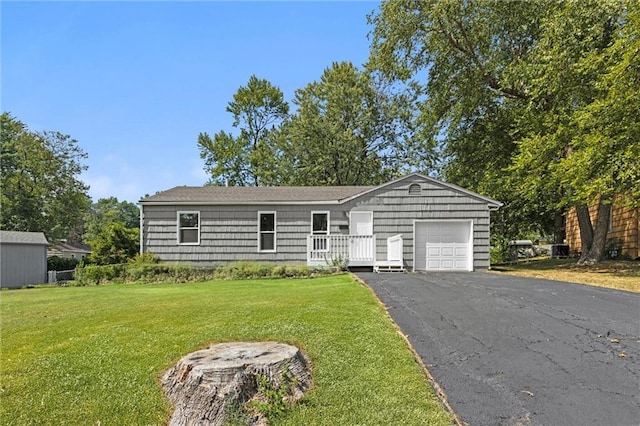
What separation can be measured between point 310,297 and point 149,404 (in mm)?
4539

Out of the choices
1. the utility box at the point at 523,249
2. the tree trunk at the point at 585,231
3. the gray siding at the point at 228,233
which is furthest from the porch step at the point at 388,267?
the utility box at the point at 523,249

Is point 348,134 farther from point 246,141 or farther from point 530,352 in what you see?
point 530,352

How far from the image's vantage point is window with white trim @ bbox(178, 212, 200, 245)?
55.7ft

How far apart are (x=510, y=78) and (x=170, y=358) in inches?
669

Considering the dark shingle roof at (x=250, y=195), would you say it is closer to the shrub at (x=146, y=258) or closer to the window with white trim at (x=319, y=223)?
the window with white trim at (x=319, y=223)

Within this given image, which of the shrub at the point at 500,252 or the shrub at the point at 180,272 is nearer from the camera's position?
the shrub at the point at 180,272

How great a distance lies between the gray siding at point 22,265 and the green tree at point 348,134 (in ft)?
51.6

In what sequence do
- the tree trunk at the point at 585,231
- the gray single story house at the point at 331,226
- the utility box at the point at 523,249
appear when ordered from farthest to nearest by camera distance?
the utility box at the point at 523,249 < the tree trunk at the point at 585,231 < the gray single story house at the point at 331,226

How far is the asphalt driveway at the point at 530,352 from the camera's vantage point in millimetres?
3973

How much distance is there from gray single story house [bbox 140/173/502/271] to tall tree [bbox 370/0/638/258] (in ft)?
10.0

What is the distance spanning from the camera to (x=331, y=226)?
16703 millimetres

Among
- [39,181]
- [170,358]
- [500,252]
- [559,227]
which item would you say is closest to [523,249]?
[559,227]

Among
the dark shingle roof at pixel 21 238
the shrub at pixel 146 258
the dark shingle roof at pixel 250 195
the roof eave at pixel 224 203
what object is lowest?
the shrub at pixel 146 258

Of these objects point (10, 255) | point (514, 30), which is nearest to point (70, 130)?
point (10, 255)
